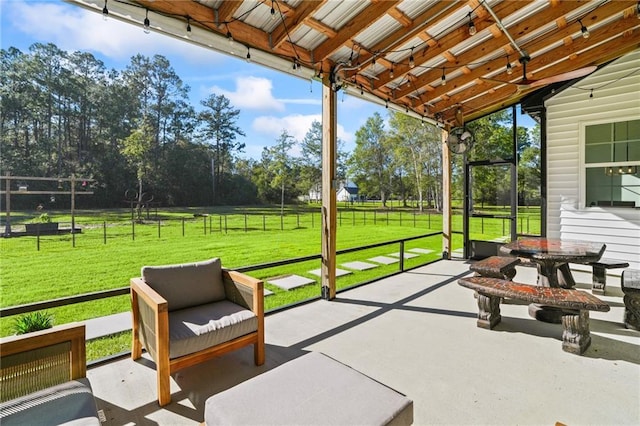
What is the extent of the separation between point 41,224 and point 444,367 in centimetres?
615

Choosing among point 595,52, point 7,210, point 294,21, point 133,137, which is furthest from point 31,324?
point 595,52

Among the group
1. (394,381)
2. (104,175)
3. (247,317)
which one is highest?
(104,175)

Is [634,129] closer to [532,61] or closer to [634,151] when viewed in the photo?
[634,151]

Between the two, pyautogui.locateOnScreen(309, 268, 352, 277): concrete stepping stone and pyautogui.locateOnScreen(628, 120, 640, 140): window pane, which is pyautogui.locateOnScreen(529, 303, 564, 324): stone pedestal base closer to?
pyautogui.locateOnScreen(309, 268, 352, 277): concrete stepping stone

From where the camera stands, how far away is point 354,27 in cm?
304

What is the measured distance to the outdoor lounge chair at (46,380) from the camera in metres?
1.24

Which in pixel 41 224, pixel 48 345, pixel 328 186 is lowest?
pixel 48 345

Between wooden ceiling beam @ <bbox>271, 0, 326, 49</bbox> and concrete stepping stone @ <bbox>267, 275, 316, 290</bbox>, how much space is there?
3.18 meters

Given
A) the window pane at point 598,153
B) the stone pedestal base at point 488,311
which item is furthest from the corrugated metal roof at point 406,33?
the stone pedestal base at point 488,311

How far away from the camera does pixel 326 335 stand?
9.38 feet

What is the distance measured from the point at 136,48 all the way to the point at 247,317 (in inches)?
292

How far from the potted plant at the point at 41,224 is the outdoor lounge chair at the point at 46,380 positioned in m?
4.53

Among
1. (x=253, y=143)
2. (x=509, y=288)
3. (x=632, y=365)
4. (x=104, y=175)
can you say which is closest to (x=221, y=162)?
(x=253, y=143)

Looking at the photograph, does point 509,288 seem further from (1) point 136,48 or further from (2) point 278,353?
(1) point 136,48
